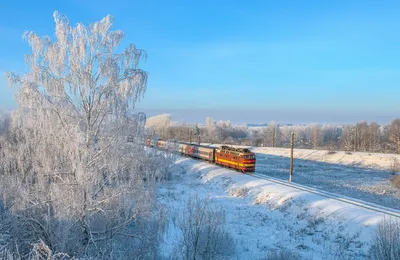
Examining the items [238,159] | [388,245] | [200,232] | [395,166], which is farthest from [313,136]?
[200,232]

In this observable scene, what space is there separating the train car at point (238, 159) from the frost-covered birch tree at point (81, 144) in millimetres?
23072

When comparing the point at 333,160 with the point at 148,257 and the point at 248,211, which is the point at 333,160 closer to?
the point at 248,211

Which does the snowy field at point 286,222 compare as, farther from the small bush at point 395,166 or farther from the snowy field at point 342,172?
the small bush at point 395,166

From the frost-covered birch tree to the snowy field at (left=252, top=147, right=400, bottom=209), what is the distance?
1970 centimetres

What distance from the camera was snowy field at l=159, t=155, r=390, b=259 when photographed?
48.8ft

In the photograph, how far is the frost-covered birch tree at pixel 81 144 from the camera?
1043cm

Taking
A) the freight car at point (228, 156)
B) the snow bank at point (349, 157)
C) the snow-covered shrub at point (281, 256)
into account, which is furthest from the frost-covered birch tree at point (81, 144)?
the snow bank at point (349, 157)

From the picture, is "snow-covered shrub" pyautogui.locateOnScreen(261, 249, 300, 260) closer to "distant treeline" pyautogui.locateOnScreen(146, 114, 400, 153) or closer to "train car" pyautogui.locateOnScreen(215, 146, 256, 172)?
"distant treeline" pyautogui.locateOnScreen(146, 114, 400, 153)

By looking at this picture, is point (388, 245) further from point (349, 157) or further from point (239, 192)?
point (349, 157)

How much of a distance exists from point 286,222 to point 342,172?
88.4ft

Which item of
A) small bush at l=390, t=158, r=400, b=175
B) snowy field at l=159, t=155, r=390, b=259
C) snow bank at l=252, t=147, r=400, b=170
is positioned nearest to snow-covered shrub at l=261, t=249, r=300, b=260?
snowy field at l=159, t=155, r=390, b=259

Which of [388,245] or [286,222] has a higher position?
[388,245]

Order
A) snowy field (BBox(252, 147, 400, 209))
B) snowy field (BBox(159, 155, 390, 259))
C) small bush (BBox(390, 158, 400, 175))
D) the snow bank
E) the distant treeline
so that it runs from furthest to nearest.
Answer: the distant treeline → the snow bank → small bush (BBox(390, 158, 400, 175)) → snowy field (BBox(252, 147, 400, 209)) → snowy field (BBox(159, 155, 390, 259))

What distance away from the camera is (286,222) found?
19.6 metres
